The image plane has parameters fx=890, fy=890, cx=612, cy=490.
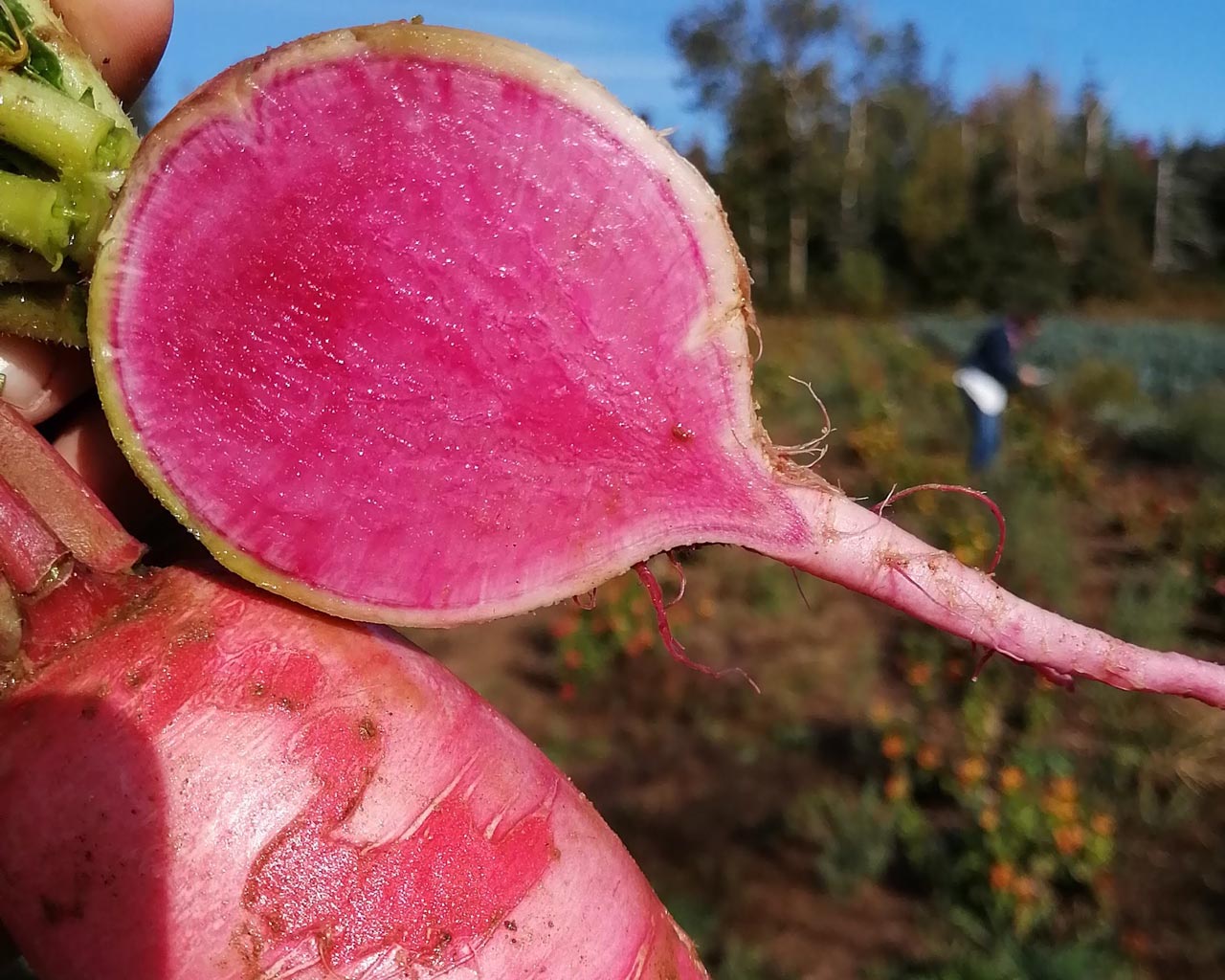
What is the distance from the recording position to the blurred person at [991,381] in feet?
20.1

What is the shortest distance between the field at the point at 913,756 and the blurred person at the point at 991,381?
1.15 ft

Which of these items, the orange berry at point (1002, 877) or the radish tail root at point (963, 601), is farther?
the orange berry at point (1002, 877)

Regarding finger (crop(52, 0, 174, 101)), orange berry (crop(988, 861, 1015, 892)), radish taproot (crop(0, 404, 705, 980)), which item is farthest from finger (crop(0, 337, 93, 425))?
orange berry (crop(988, 861, 1015, 892))

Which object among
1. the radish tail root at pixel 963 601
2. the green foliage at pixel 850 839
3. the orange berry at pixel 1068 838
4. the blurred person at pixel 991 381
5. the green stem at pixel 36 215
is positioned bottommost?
the blurred person at pixel 991 381

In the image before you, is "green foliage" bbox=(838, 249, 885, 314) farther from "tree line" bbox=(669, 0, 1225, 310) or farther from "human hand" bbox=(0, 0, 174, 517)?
"human hand" bbox=(0, 0, 174, 517)

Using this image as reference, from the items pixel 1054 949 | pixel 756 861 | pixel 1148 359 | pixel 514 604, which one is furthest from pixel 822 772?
pixel 1148 359

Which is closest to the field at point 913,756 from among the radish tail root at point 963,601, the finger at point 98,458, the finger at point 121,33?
the radish tail root at point 963,601

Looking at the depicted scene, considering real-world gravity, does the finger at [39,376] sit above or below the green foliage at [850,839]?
above

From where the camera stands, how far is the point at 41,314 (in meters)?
0.88

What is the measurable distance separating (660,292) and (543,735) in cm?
345

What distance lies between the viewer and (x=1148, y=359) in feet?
43.5

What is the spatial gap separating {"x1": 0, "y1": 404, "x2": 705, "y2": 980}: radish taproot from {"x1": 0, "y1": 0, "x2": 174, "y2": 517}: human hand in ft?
0.38

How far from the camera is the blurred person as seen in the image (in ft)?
20.1

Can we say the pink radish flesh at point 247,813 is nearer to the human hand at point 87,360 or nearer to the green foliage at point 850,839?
the human hand at point 87,360
